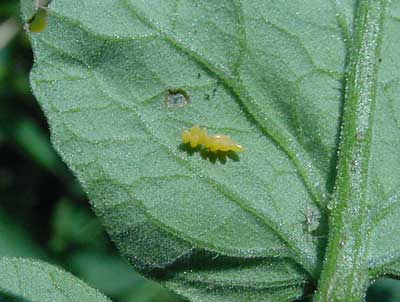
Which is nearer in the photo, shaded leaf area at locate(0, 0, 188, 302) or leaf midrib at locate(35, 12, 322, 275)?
leaf midrib at locate(35, 12, 322, 275)

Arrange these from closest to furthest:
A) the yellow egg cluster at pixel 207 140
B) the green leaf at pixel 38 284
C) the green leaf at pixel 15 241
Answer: the green leaf at pixel 38 284
the yellow egg cluster at pixel 207 140
the green leaf at pixel 15 241

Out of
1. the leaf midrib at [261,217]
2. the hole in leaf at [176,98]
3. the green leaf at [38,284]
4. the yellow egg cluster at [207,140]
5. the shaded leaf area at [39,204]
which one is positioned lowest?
the shaded leaf area at [39,204]

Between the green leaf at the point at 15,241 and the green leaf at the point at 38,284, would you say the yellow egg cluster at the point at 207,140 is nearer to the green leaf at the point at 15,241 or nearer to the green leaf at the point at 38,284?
the green leaf at the point at 38,284

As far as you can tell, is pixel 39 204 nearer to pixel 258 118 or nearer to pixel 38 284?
pixel 38 284

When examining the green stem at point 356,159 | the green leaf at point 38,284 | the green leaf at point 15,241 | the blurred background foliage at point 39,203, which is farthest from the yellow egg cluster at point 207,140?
the green leaf at point 15,241

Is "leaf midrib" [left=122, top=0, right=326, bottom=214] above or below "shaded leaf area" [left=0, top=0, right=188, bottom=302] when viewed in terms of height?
above

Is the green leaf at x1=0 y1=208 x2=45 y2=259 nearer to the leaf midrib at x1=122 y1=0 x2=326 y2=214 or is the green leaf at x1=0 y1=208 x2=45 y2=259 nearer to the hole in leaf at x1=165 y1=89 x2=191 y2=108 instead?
the hole in leaf at x1=165 y1=89 x2=191 y2=108

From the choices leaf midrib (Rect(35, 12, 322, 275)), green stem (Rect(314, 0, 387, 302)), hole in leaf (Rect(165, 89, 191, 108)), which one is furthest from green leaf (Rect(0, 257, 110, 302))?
green stem (Rect(314, 0, 387, 302))

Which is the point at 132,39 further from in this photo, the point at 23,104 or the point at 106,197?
the point at 23,104
